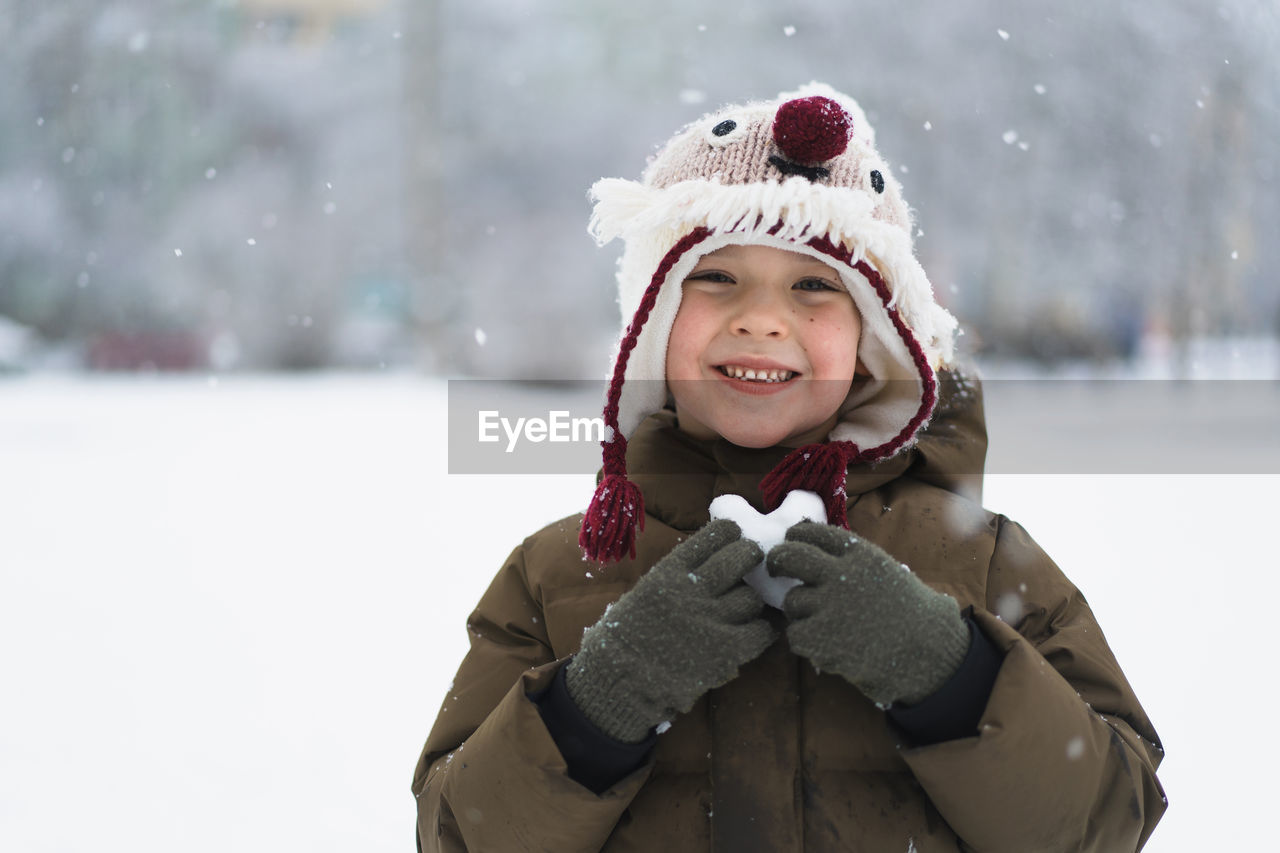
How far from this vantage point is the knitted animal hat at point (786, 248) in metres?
1.41

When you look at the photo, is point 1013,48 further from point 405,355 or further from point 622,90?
point 405,355

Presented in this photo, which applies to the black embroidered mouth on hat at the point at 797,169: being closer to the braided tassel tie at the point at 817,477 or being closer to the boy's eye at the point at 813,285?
the boy's eye at the point at 813,285

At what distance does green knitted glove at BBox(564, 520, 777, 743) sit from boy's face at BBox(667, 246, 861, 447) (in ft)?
0.84

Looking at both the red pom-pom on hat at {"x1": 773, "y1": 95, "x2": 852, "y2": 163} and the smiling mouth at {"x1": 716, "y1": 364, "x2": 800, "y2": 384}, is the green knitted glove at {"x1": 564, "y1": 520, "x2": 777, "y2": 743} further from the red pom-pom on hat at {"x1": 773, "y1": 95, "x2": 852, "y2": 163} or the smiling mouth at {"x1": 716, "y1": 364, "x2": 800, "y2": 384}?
the red pom-pom on hat at {"x1": 773, "y1": 95, "x2": 852, "y2": 163}

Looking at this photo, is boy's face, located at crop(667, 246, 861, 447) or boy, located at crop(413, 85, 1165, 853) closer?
boy, located at crop(413, 85, 1165, 853)

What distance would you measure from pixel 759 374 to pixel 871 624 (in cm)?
40

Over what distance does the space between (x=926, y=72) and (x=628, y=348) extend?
13655mm

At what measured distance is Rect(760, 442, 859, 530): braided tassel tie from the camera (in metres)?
1.40

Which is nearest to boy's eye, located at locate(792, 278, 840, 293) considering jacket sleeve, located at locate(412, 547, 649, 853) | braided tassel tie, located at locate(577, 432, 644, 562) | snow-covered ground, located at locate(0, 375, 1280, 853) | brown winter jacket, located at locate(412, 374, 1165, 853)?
brown winter jacket, located at locate(412, 374, 1165, 853)

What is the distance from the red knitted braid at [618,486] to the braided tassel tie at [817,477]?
184 millimetres

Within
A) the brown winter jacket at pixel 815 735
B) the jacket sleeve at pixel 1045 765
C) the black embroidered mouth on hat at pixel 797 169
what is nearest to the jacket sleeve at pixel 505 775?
the brown winter jacket at pixel 815 735

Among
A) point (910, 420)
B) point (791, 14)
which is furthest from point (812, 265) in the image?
point (791, 14)

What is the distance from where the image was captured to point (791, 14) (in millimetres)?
14789

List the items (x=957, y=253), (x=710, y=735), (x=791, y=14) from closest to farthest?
(x=710, y=735)
(x=791, y=14)
(x=957, y=253)
